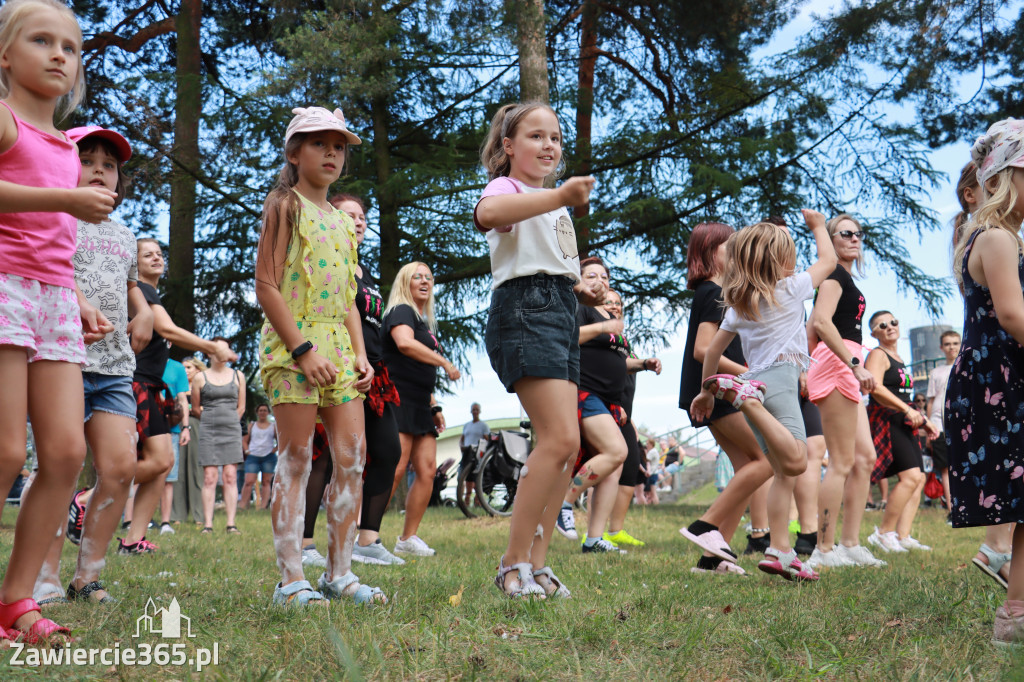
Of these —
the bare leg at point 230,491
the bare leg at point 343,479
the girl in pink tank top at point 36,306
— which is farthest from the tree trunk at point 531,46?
the girl in pink tank top at point 36,306

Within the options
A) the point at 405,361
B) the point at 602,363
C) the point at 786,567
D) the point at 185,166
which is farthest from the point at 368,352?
the point at 185,166

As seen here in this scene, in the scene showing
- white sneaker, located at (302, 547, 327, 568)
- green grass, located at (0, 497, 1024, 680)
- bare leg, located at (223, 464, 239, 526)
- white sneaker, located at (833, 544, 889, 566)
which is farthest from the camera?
bare leg, located at (223, 464, 239, 526)

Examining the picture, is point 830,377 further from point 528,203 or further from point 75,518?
point 75,518

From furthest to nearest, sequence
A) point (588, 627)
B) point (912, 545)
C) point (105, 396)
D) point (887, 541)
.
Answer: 1. point (912, 545)
2. point (887, 541)
3. point (105, 396)
4. point (588, 627)

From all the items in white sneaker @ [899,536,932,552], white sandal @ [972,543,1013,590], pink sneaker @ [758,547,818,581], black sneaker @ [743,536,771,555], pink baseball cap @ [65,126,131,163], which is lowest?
white sneaker @ [899,536,932,552]

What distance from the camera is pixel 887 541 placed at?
688 centimetres

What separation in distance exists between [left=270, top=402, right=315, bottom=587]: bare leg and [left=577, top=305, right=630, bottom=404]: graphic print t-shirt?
11.4 feet

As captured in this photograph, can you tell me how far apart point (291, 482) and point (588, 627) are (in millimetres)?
1271

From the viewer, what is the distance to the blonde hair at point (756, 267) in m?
4.66

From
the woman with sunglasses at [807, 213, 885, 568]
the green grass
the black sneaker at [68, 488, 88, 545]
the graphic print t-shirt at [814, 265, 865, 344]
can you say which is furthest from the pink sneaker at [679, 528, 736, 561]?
the black sneaker at [68, 488, 88, 545]

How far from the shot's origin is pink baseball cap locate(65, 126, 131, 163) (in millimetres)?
3408

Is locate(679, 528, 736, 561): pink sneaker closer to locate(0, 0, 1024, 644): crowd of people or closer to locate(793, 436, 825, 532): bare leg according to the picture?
locate(0, 0, 1024, 644): crowd of people

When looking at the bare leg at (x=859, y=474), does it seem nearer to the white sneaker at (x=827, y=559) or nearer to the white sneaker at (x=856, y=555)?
the white sneaker at (x=856, y=555)

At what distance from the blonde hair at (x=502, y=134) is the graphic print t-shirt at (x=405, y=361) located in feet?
8.43
